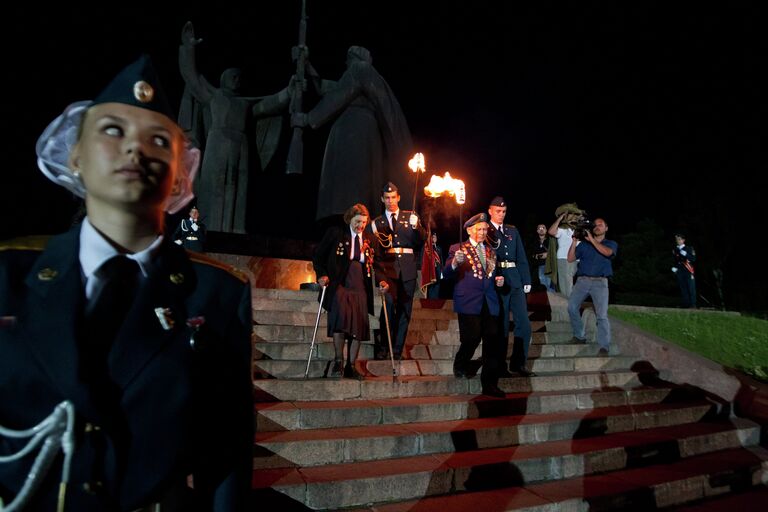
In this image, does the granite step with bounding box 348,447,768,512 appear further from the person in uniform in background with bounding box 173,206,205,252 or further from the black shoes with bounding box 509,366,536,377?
the person in uniform in background with bounding box 173,206,205,252

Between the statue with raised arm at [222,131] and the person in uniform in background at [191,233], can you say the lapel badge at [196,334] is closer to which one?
the person in uniform in background at [191,233]

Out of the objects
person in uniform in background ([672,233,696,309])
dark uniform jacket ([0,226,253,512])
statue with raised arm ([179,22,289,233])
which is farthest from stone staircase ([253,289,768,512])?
person in uniform in background ([672,233,696,309])

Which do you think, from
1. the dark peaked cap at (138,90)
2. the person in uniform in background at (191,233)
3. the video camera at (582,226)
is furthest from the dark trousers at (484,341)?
the dark peaked cap at (138,90)

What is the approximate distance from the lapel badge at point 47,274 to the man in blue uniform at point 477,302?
5979mm

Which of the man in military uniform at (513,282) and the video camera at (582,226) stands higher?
the video camera at (582,226)

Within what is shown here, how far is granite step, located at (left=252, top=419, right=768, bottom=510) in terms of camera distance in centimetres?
413

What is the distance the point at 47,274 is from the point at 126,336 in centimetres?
27

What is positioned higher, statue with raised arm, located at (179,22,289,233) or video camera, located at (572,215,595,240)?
statue with raised arm, located at (179,22,289,233)

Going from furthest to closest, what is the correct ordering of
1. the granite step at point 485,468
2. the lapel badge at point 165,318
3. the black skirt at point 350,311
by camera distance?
the black skirt at point 350,311 → the granite step at point 485,468 → the lapel badge at point 165,318

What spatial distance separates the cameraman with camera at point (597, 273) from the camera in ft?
29.1

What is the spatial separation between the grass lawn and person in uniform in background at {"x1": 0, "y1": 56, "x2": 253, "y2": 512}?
9.53 m

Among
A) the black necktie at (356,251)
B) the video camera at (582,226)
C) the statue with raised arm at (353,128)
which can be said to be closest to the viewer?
the black necktie at (356,251)

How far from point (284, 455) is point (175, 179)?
3.60 meters

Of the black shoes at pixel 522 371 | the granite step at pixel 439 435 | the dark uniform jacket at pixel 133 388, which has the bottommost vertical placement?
the granite step at pixel 439 435
